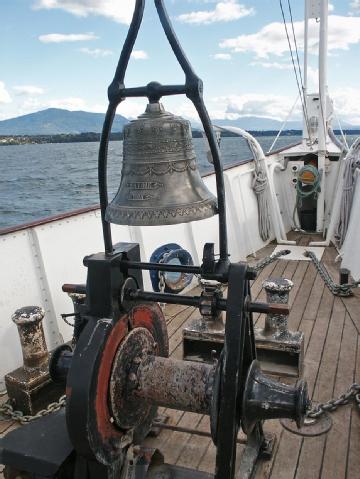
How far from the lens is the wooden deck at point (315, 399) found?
8.76 feet

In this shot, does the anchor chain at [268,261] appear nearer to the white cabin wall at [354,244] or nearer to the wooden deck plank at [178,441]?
the white cabin wall at [354,244]

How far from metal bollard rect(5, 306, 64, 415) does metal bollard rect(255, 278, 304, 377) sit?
168cm

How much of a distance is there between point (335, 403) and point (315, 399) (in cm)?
29

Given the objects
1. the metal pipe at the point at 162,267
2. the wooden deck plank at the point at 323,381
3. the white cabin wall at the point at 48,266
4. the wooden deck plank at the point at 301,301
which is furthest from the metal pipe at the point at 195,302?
the wooden deck plank at the point at 301,301

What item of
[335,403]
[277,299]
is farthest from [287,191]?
[335,403]

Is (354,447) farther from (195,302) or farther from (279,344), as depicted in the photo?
(195,302)

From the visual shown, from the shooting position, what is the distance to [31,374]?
3.27 metres

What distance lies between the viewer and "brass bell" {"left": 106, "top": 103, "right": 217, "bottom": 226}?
1.93m

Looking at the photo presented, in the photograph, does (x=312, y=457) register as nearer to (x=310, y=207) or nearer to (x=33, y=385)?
(x=33, y=385)

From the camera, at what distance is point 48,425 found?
240 centimetres

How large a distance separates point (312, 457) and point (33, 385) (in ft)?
6.31

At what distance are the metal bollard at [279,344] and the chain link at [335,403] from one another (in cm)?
52

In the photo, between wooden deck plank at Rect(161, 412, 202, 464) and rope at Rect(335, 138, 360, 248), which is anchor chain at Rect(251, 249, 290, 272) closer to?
rope at Rect(335, 138, 360, 248)

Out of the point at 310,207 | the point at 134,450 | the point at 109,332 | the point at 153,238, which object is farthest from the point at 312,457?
the point at 310,207
